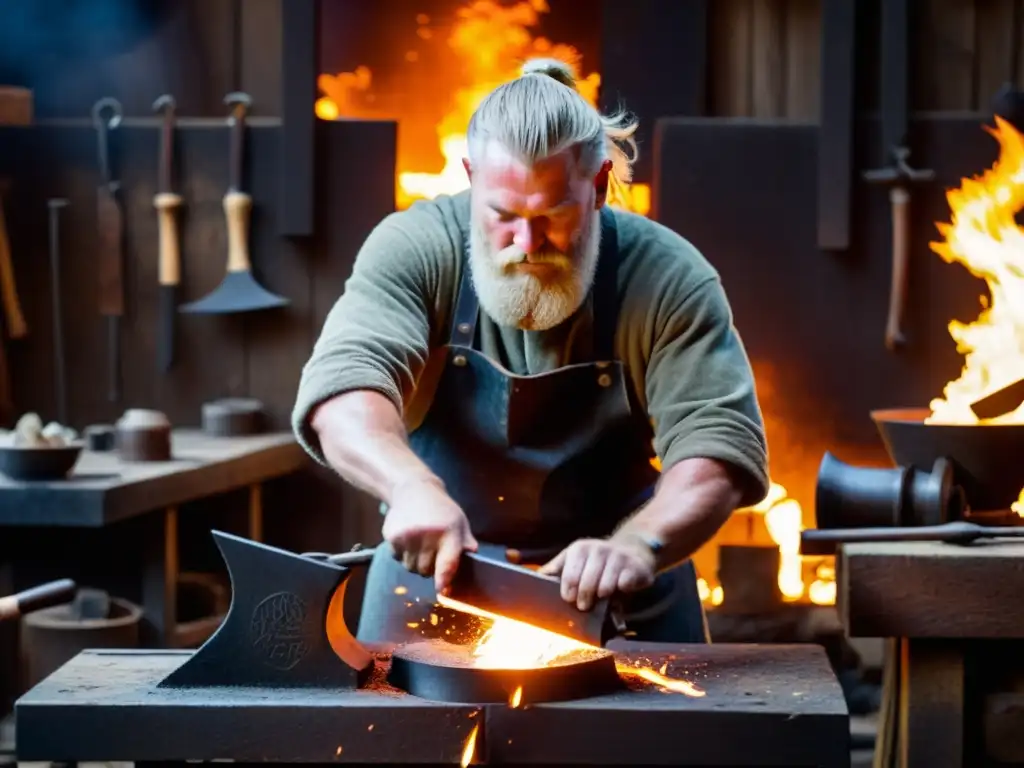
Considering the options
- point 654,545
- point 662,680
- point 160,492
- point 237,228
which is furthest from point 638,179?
point 662,680

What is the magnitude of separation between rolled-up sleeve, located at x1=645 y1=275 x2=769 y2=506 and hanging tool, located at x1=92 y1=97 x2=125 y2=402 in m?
3.03

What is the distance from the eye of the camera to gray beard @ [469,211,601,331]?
3.17 meters

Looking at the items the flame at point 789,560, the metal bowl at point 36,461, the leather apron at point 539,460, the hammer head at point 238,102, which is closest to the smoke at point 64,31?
the hammer head at point 238,102

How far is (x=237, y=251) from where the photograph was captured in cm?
580

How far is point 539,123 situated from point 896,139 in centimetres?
291

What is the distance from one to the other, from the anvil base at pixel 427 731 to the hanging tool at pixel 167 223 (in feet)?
10.9

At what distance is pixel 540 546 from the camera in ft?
11.7

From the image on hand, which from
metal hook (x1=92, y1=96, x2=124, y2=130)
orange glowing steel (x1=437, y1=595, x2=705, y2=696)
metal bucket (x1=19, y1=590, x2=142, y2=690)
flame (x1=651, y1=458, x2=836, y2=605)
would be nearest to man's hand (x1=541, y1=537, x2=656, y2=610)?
orange glowing steel (x1=437, y1=595, x2=705, y2=696)

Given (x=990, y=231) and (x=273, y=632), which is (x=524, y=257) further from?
(x=990, y=231)

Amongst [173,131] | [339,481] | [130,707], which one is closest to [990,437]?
[130,707]

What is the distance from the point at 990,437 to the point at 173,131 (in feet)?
11.2

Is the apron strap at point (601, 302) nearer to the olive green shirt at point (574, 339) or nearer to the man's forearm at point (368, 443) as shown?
the olive green shirt at point (574, 339)

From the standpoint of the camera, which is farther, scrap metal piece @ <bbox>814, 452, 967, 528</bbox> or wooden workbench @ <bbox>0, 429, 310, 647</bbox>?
wooden workbench @ <bbox>0, 429, 310, 647</bbox>

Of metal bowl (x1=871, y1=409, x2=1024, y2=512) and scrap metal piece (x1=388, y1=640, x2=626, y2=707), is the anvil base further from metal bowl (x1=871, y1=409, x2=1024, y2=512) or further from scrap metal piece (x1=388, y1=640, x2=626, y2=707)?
metal bowl (x1=871, y1=409, x2=1024, y2=512)
